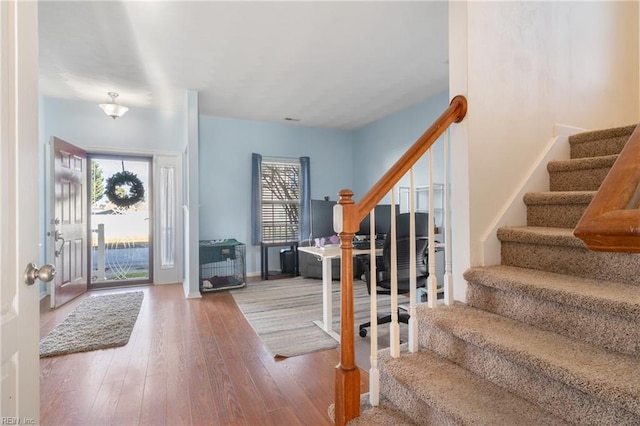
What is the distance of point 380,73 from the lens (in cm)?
366

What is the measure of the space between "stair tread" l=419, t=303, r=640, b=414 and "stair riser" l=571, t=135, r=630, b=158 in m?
1.26

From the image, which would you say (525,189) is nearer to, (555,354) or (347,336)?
(555,354)

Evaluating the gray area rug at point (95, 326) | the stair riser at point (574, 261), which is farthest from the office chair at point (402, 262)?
the gray area rug at point (95, 326)

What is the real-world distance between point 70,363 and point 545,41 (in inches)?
153

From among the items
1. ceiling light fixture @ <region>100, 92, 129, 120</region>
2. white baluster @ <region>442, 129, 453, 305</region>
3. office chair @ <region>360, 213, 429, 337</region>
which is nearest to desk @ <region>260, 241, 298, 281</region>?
office chair @ <region>360, 213, 429, 337</region>

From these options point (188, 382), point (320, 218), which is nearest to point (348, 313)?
point (188, 382)

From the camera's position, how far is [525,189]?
1.89 m

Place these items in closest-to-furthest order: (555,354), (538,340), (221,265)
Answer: (555,354) → (538,340) → (221,265)

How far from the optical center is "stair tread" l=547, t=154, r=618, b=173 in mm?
1725

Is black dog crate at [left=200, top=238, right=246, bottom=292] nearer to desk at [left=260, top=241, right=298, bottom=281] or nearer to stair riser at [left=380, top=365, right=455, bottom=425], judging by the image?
desk at [left=260, top=241, right=298, bottom=281]

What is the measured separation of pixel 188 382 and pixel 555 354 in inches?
79.7

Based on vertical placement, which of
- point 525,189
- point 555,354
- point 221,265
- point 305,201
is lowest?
point 221,265

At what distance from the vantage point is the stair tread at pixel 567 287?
1129mm

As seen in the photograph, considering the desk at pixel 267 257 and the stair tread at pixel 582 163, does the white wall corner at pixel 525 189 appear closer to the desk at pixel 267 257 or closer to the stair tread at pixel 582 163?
the stair tread at pixel 582 163
